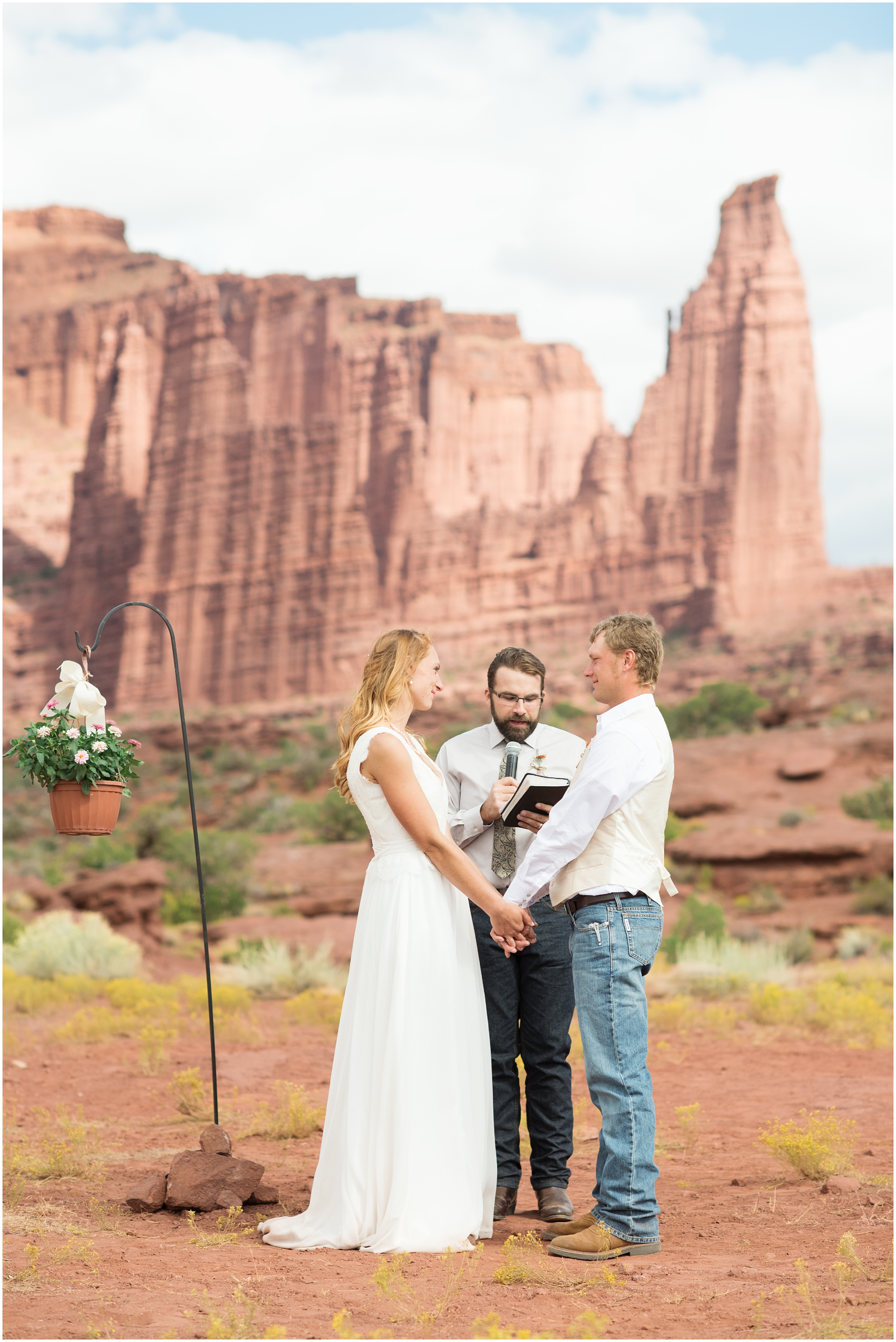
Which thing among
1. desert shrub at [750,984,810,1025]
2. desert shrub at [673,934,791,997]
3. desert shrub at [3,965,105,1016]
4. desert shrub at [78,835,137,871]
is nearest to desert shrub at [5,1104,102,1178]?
desert shrub at [3,965,105,1016]

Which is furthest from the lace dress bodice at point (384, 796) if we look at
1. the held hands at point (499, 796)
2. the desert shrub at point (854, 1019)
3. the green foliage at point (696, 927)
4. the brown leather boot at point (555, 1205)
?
the green foliage at point (696, 927)

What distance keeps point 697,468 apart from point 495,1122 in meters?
55.9

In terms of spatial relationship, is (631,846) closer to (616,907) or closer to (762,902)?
(616,907)

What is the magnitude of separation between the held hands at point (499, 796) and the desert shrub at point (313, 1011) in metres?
6.41

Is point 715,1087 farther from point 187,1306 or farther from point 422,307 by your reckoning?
point 422,307

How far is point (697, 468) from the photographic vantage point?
58094 millimetres

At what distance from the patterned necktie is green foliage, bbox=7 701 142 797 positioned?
1438 mm

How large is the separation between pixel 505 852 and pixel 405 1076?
0.95 metres

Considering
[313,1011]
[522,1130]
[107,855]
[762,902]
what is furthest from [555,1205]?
[107,855]

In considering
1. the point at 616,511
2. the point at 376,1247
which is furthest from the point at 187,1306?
the point at 616,511

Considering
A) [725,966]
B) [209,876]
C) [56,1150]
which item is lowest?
[725,966]

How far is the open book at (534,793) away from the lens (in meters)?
4.29

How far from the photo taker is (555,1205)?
451 cm

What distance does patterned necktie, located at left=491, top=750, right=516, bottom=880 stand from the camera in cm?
461
